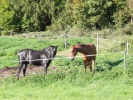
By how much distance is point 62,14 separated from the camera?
41344 millimetres

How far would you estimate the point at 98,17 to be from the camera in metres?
35.0

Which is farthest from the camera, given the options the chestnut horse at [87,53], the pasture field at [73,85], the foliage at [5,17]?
the foliage at [5,17]

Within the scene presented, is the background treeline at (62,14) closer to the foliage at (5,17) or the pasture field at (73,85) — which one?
the foliage at (5,17)

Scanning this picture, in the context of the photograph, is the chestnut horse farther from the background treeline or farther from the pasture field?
the background treeline

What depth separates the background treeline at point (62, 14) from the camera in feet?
114

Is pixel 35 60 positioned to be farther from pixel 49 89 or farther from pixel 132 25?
pixel 132 25

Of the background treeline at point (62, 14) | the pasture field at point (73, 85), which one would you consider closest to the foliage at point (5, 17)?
the background treeline at point (62, 14)

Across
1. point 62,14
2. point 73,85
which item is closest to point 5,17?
point 62,14

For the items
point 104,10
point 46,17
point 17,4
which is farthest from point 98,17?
point 17,4

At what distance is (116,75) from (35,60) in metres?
3.50

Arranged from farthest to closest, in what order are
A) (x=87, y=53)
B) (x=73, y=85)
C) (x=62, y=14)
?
(x=62, y=14)
(x=87, y=53)
(x=73, y=85)

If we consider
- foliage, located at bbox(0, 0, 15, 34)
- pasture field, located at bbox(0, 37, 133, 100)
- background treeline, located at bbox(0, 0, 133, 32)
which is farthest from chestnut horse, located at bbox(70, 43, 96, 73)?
foliage, located at bbox(0, 0, 15, 34)

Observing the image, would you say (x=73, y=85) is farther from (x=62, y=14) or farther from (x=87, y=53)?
(x=62, y=14)

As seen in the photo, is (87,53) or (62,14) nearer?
(87,53)
